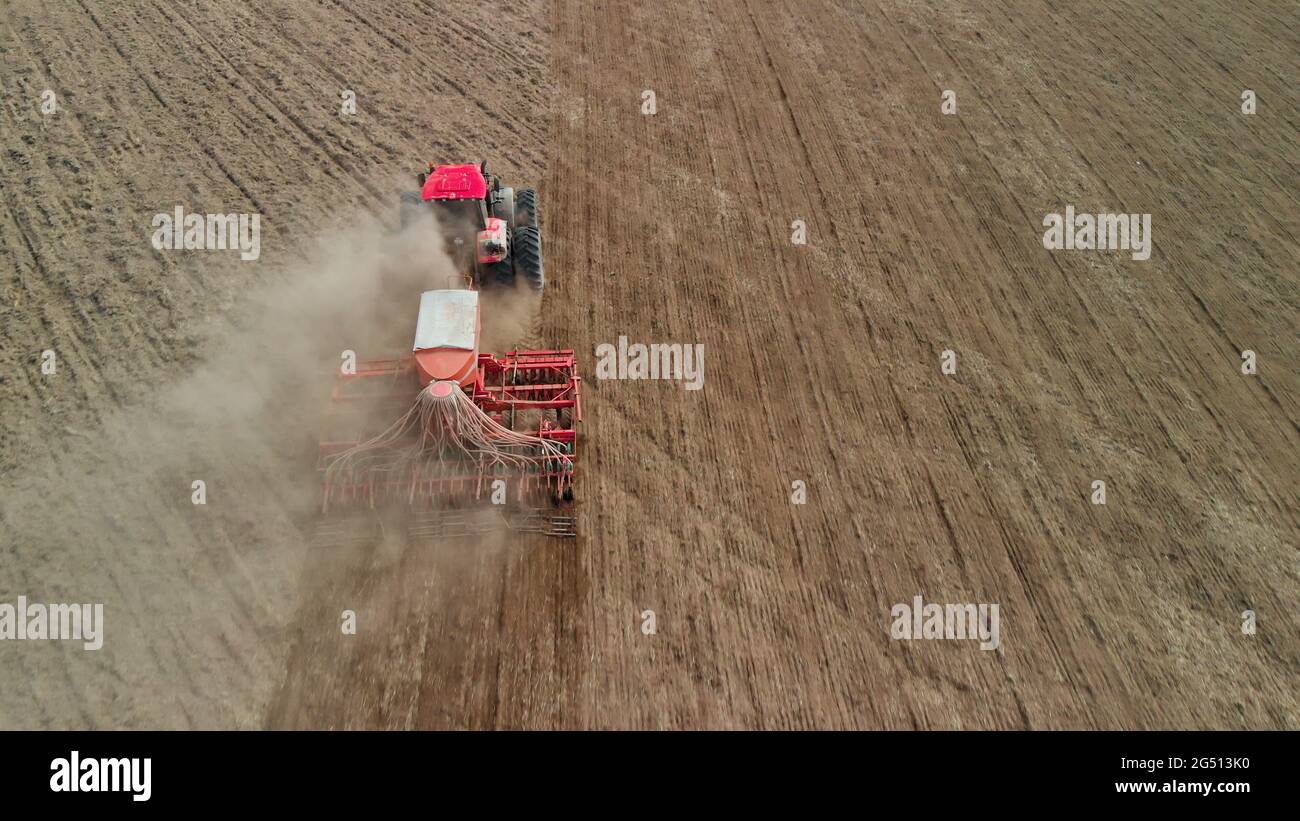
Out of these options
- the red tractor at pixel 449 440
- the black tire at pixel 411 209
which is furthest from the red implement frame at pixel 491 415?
the black tire at pixel 411 209

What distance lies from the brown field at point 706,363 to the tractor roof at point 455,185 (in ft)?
4.88

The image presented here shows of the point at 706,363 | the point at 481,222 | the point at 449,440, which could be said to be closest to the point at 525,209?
the point at 481,222

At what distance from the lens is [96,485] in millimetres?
9258

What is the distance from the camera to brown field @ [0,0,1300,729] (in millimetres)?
8227

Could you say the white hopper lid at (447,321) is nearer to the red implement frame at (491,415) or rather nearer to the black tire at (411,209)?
the red implement frame at (491,415)

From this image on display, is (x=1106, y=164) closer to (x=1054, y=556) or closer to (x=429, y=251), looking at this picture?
(x=1054, y=556)

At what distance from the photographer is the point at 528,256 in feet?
37.5

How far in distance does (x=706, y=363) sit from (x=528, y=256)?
321cm

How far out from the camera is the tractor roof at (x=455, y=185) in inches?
409

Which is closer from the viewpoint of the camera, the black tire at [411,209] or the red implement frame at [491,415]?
the red implement frame at [491,415]

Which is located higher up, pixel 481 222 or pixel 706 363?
pixel 481 222

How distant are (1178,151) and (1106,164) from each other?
176 centimetres

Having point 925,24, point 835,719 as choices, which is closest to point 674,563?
point 835,719

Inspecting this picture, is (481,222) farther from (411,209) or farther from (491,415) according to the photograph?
(491,415)
